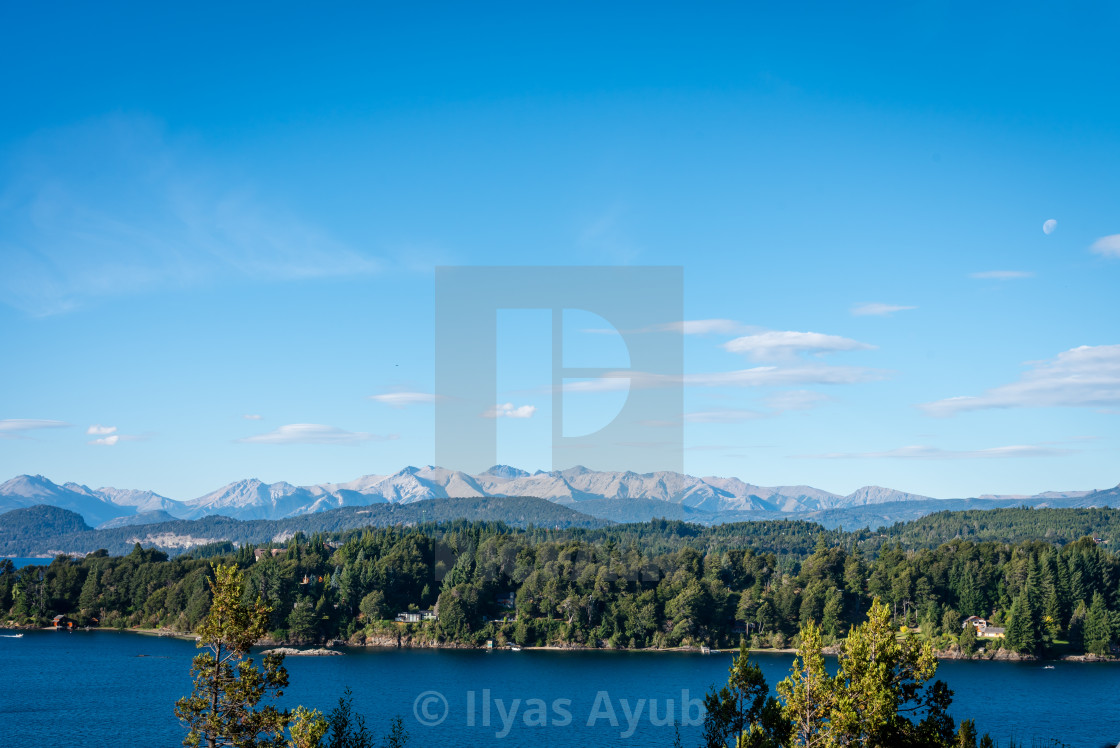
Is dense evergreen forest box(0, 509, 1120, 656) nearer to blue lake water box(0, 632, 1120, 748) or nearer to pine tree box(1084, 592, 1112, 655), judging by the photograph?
pine tree box(1084, 592, 1112, 655)

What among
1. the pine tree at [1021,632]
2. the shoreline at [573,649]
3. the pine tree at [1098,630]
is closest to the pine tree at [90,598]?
the shoreline at [573,649]

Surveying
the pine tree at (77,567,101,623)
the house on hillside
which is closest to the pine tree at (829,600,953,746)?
the house on hillside

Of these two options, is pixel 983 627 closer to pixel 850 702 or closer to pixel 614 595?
pixel 614 595

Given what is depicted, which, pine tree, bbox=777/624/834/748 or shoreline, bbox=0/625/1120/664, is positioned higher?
pine tree, bbox=777/624/834/748

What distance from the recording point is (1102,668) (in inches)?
3027

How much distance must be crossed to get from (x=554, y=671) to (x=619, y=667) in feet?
21.5

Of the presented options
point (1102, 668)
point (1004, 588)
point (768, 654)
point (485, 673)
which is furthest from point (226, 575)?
point (1004, 588)

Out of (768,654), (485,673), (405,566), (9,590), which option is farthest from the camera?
(9,590)

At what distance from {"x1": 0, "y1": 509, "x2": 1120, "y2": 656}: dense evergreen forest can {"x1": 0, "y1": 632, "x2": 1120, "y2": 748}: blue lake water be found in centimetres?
580

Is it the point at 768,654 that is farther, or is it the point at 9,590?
the point at 9,590

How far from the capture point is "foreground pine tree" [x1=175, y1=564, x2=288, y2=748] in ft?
69.5

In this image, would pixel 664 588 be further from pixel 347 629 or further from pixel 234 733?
pixel 234 733

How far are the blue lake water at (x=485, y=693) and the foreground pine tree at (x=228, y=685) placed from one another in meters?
29.9

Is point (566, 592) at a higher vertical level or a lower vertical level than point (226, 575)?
lower
